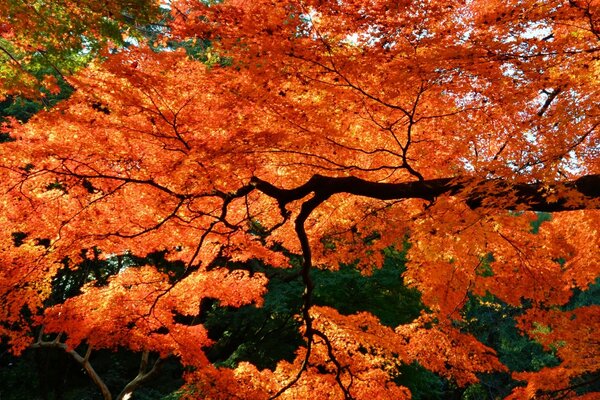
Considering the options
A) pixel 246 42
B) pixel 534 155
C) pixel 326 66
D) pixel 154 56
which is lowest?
pixel 534 155

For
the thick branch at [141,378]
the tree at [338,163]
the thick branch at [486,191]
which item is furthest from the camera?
the thick branch at [141,378]

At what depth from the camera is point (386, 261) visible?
10.8 meters

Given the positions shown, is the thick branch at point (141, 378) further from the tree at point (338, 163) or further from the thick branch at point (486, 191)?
the thick branch at point (486, 191)

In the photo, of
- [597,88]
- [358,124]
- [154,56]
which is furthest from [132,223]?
[597,88]

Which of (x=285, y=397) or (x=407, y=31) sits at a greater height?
(x=407, y=31)

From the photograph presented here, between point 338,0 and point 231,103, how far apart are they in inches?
62.6

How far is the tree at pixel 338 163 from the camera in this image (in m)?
3.74

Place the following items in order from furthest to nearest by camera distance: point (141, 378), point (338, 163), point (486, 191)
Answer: point (141, 378)
point (338, 163)
point (486, 191)

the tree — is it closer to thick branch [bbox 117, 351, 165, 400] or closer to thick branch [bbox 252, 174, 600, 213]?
thick branch [bbox 252, 174, 600, 213]

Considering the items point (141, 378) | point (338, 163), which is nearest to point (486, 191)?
point (338, 163)

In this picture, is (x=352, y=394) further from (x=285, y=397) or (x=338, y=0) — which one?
(x=338, y=0)

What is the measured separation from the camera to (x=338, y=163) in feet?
17.3

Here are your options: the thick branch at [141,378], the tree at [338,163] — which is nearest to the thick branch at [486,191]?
the tree at [338,163]

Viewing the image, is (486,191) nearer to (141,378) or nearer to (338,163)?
(338,163)
